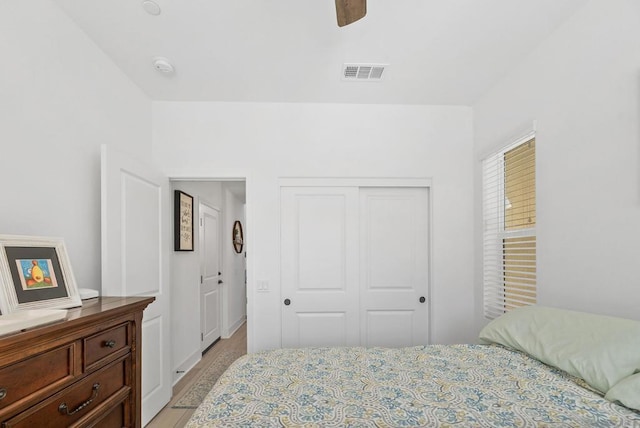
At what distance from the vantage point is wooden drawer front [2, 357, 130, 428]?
1068 mm

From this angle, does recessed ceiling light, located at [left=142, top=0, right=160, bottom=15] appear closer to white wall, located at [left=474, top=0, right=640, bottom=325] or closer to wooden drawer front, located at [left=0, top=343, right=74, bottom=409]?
wooden drawer front, located at [left=0, top=343, right=74, bottom=409]

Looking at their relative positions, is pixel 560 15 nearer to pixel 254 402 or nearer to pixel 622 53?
pixel 622 53

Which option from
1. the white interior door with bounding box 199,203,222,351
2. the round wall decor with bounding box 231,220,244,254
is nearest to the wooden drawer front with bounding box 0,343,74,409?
the white interior door with bounding box 199,203,222,351

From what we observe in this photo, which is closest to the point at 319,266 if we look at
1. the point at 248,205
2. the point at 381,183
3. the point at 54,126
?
the point at 248,205

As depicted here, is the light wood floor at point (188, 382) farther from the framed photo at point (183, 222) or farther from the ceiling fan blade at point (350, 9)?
the ceiling fan blade at point (350, 9)

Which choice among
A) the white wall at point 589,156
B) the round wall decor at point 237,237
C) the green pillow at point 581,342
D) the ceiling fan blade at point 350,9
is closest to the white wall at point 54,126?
the ceiling fan blade at point 350,9

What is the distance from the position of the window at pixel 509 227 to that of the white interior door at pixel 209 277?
10.2ft

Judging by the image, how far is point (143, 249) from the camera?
7.80 feet

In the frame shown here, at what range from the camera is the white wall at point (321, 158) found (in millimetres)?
2898

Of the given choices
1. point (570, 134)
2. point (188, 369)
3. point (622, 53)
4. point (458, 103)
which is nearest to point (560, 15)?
point (622, 53)

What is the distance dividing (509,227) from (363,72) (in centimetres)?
159

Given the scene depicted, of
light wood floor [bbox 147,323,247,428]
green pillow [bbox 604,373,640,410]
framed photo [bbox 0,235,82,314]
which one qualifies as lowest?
light wood floor [bbox 147,323,247,428]

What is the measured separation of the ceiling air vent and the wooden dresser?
6.45ft

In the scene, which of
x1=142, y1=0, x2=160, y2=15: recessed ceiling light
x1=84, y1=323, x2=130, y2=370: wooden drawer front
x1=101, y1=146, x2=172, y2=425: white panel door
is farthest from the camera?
x1=101, y1=146, x2=172, y2=425: white panel door
